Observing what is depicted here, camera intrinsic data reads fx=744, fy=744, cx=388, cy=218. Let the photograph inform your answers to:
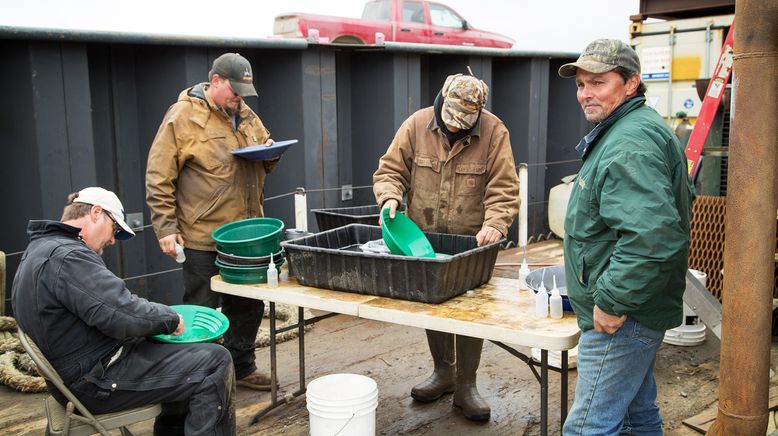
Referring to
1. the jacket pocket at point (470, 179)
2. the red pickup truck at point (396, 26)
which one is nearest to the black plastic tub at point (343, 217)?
the jacket pocket at point (470, 179)

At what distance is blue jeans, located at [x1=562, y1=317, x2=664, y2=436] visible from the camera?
268 centimetres

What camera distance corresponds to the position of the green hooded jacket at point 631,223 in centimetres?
246

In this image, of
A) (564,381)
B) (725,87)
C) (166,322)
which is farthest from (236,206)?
(725,87)

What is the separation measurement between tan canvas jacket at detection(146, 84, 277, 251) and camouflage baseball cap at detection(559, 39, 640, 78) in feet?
7.64

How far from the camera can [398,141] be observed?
4.27 metres

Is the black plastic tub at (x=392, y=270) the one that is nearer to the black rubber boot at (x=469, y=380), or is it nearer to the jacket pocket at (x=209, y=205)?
the black rubber boot at (x=469, y=380)

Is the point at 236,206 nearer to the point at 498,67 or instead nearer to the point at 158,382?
the point at 158,382

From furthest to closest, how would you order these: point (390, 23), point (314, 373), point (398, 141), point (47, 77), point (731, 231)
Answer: point (390, 23), point (47, 77), point (314, 373), point (398, 141), point (731, 231)

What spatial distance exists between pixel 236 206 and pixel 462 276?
5.34 feet

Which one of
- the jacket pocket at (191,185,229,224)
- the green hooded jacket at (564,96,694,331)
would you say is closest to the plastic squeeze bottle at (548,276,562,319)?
the green hooded jacket at (564,96,694,331)

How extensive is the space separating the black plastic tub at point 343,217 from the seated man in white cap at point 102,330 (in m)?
2.11

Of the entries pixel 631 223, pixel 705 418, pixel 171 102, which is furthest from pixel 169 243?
pixel 705 418

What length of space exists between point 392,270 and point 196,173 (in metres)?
1.56

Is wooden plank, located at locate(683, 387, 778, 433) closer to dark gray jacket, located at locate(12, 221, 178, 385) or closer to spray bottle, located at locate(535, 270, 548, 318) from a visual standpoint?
spray bottle, located at locate(535, 270, 548, 318)
